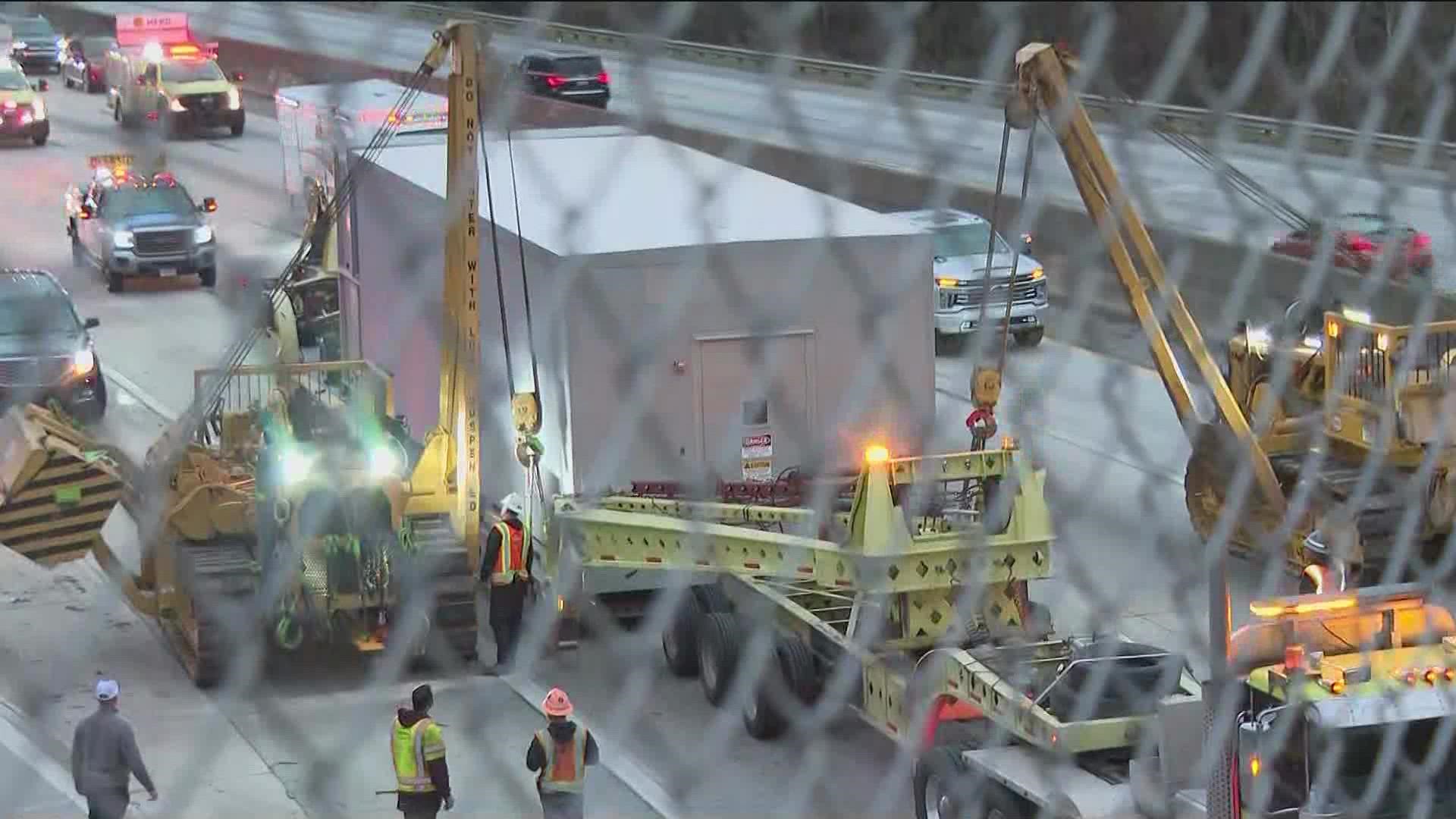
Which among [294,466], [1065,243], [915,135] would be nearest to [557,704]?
[294,466]

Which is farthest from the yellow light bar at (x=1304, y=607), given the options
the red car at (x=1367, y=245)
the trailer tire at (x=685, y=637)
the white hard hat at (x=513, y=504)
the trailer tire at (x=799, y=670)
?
the trailer tire at (x=685, y=637)

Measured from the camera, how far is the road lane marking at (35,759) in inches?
180

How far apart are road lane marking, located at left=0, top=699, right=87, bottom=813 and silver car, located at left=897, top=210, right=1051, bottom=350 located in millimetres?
1907

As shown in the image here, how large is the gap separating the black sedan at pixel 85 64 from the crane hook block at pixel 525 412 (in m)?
1.37

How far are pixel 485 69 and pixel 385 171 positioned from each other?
1056mm

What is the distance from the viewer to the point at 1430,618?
145 inches

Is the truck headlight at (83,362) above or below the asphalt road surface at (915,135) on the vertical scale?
below

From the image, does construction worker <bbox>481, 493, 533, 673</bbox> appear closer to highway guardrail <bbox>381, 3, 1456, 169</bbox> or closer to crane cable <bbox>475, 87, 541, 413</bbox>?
crane cable <bbox>475, 87, 541, 413</bbox>

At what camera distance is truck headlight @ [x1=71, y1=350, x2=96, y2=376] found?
4.47 metres

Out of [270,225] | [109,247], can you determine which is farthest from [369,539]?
[109,247]

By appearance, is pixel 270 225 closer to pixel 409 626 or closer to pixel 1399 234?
pixel 409 626

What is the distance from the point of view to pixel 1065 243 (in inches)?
93.0

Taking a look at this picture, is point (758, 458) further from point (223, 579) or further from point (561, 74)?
point (561, 74)

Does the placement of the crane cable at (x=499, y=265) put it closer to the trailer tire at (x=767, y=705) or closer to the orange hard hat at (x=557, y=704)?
the orange hard hat at (x=557, y=704)
